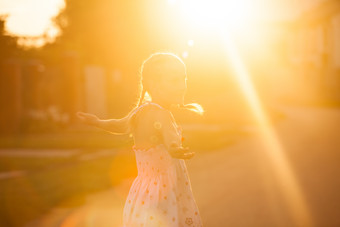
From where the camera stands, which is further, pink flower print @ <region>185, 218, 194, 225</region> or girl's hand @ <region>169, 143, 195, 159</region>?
pink flower print @ <region>185, 218, 194, 225</region>

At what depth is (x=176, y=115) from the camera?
90.0ft

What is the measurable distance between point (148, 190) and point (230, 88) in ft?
123

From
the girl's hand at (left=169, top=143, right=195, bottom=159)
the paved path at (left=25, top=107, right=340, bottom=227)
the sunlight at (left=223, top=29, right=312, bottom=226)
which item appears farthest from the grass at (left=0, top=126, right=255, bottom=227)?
the sunlight at (left=223, top=29, right=312, bottom=226)

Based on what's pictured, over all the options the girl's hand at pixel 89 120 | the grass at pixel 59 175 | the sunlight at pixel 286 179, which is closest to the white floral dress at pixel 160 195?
→ the girl's hand at pixel 89 120

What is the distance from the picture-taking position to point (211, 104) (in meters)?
37.2

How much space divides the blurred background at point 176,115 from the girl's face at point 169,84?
36 centimetres

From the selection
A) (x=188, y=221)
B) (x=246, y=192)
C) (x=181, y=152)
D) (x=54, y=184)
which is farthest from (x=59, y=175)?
(x=181, y=152)

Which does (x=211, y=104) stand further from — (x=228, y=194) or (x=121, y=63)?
(x=228, y=194)

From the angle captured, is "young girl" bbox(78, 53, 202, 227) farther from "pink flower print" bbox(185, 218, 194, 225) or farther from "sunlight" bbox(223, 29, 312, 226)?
"sunlight" bbox(223, 29, 312, 226)

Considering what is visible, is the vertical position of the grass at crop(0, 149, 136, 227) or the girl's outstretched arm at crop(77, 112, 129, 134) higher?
the grass at crop(0, 149, 136, 227)

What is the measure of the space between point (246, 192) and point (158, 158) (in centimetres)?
503

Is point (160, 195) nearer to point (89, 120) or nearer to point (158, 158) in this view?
point (158, 158)

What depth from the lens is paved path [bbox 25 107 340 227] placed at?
20.3 feet

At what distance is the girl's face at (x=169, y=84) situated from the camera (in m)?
3.04
